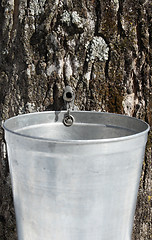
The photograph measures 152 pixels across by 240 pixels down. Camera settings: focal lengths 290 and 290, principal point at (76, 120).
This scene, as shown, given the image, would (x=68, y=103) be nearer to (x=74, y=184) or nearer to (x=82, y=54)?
(x=82, y=54)

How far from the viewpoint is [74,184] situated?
2.78ft

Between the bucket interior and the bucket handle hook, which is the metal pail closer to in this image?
the bucket interior

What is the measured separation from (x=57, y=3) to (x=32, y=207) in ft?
2.68

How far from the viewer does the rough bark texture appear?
122 cm

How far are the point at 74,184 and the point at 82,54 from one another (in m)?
0.61

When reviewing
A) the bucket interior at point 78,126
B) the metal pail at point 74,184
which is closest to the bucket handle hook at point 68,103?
the bucket interior at point 78,126

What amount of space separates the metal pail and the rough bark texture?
1.29ft

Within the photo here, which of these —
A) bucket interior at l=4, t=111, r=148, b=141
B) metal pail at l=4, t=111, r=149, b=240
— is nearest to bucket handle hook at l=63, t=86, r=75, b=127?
bucket interior at l=4, t=111, r=148, b=141

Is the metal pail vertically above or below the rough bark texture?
below

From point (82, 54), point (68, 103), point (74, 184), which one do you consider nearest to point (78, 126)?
point (68, 103)

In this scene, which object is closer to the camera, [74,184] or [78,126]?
[74,184]

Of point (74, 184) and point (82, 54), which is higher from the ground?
point (82, 54)

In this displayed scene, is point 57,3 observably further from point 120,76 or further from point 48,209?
point 48,209

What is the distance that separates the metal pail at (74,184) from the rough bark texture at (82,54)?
394 millimetres
